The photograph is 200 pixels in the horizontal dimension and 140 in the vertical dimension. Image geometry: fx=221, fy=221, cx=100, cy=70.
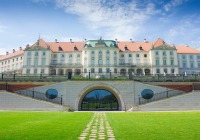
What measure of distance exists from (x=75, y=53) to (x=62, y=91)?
1791 inches

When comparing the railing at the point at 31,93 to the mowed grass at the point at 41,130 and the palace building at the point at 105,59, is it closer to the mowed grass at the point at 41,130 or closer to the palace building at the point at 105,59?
the mowed grass at the point at 41,130

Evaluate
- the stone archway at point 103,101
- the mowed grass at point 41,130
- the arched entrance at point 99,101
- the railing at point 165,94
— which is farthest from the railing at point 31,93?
the mowed grass at point 41,130

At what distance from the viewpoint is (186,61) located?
79188mm

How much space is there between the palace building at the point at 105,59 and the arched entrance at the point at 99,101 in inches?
1413

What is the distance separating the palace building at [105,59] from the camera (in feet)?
240

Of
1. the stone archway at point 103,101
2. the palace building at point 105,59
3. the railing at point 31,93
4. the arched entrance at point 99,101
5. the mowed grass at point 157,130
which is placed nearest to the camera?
the mowed grass at point 157,130

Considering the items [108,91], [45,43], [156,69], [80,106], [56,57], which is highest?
[45,43]

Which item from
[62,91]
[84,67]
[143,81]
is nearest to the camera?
[62,91]

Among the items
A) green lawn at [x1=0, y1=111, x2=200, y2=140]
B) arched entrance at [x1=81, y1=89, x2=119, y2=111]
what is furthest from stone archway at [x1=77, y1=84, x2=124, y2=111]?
green lawn at [x1=0, y1=111, x2=200, y2=140]

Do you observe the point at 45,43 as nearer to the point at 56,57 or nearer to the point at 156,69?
the point at 56,57

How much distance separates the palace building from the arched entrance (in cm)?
3589

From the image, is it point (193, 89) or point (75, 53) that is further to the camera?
point (75, 53)

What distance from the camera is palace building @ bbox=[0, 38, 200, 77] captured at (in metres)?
73.1

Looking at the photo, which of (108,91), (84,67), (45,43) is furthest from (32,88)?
(45,43)
